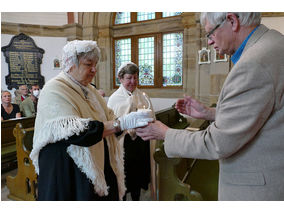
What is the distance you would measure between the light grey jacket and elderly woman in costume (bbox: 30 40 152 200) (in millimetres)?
519

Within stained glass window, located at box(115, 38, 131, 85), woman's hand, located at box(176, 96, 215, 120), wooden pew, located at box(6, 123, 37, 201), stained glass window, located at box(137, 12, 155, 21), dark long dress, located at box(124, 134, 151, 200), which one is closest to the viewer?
woman's hand, located at box(176, 96, 215, 120)

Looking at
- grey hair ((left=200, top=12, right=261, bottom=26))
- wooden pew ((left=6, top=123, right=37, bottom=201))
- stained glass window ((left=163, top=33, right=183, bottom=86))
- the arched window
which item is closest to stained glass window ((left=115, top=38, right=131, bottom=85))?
the arched window

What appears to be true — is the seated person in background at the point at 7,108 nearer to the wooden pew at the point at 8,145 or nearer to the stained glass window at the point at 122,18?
the wooden pew at the point at 8,145

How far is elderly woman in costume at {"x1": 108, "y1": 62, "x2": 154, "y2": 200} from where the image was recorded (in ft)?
8.17

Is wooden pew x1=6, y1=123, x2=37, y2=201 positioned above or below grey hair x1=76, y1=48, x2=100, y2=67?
below

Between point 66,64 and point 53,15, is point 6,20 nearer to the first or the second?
point 53,15

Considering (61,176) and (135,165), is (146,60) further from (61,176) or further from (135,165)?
(61,176)

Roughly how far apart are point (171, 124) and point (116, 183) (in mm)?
3385

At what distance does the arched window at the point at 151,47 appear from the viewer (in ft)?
22.6

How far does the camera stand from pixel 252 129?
887 mm

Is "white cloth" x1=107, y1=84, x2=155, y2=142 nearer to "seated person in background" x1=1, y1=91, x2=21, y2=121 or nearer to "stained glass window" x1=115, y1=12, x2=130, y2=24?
"seated person in background" x1=1, y1=91, x2=21, y2=121

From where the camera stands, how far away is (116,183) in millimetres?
1712

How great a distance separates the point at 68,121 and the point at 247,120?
99 centimetres
